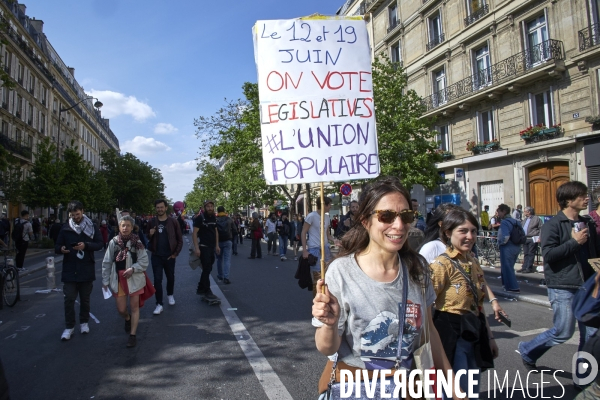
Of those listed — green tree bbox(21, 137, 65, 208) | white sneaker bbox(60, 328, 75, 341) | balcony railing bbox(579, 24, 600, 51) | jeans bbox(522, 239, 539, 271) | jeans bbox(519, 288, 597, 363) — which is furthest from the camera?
green tree bbox(21, 137, 65, 208)

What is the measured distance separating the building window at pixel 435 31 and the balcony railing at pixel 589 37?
9076 millimetres

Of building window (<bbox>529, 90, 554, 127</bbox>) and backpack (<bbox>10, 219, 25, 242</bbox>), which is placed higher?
building window (<bbox>529, 90, 554, 127</bbox>)

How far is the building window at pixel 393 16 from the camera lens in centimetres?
2877

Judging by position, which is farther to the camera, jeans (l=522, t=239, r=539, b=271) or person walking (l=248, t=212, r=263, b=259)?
person walking (l=248, t=212, r=263, b=259)

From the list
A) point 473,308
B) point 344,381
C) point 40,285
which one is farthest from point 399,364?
point 40,285

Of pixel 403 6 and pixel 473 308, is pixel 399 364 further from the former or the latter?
pixel 403 6

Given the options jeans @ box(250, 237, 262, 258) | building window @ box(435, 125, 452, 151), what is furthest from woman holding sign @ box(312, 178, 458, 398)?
building window @ box(435, 125, 452, 151)

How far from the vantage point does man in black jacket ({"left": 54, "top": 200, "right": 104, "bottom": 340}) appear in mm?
5480

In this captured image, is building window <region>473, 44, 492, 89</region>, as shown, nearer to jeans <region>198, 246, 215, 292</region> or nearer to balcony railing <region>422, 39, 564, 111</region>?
balcony railing <region>422, 39, 564, 111</region>

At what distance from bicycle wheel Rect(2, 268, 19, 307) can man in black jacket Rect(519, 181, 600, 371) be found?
27.4 ft

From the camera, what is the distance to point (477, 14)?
21.5 m

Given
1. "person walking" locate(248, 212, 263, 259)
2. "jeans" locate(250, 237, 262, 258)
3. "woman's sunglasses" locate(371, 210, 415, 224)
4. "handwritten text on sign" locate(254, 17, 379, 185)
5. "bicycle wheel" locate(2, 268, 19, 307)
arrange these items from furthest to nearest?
"jeans" locate(250, 237, 262, 258) < "person walking" locate(248, 212, 263, 259) < "bicycle wheel" locate(2, 268, 19, 307) < "handwritten text on sign" locate(254, 17, 379, 185) < "woman's sunglasses" locate(371, 210, 415, 224)

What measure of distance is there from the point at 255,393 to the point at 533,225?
10498 mm

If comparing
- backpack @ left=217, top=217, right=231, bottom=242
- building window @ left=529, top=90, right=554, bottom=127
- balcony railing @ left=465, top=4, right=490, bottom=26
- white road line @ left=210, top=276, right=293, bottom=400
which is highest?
balcony railing @ left=465, top=4, right=490, bottom=26
